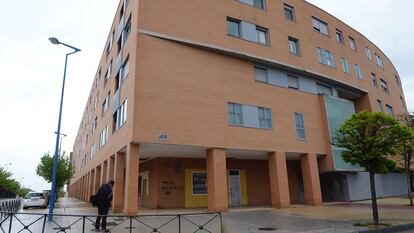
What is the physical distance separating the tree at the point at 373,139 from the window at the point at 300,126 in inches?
385

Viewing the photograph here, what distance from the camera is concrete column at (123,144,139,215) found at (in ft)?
49.7

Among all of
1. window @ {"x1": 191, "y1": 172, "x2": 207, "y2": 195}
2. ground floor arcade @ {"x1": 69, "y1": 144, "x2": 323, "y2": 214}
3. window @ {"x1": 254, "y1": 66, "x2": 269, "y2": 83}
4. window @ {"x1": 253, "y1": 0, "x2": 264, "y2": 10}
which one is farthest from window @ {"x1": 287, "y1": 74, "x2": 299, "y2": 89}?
window @ {"x1": 191, "y1": 172, "x2": 207, "y2": 195}

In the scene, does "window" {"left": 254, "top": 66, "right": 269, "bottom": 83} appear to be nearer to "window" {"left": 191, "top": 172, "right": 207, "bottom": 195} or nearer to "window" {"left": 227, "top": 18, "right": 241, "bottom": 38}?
"window" {"left": 227, "top": 18, "right": 241, "bottom": 38}

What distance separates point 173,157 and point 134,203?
22.4 ft

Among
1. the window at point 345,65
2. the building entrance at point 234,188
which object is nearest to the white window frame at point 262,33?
the window at point 345,65

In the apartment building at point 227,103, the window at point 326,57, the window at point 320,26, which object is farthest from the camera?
the window at point 320,26

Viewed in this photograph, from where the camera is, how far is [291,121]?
22.3m

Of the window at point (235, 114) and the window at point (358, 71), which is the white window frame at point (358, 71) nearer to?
the window at point (358, 71)

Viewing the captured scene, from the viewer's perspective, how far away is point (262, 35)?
75.2ft

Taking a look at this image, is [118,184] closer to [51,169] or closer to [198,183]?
[198,183]

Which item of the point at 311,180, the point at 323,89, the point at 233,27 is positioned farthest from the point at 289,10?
the point at 311,180

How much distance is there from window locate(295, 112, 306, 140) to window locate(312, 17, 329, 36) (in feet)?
30.9

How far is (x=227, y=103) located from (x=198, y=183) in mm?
6961

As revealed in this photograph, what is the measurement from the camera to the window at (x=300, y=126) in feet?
74.2
